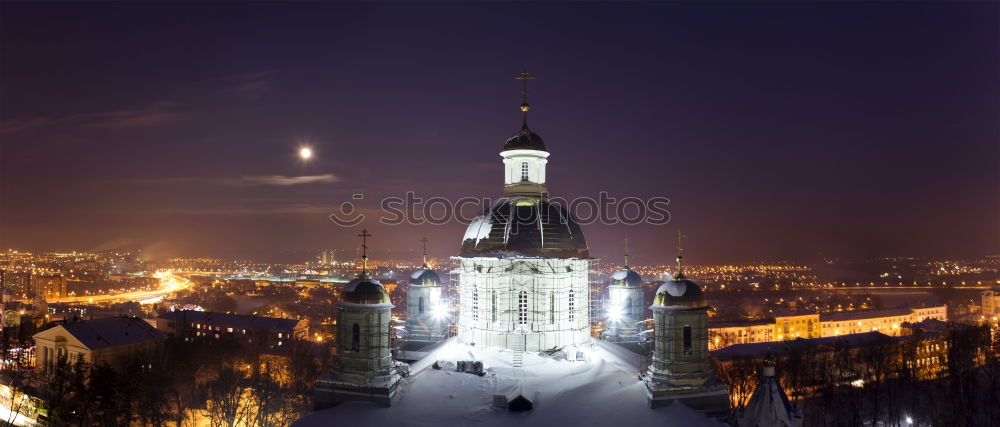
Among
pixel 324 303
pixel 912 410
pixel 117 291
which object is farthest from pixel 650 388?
pixel 117 291

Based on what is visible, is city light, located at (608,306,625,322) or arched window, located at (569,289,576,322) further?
city light, located at (608,306,625,322)

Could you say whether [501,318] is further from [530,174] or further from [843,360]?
[843,360]

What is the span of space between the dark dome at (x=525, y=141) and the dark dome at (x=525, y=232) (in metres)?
2.22

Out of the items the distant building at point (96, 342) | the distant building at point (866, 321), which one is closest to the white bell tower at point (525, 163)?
the distant building at point (96, 342)

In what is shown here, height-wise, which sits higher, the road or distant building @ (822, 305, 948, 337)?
the road

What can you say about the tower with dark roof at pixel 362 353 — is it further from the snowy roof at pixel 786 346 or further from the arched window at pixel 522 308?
the snowy roof at pixel 786 346

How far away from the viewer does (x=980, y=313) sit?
81.9m

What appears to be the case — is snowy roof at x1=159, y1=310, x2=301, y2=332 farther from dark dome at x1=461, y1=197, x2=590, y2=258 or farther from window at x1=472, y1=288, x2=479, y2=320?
dark dome at x1=461, y1=197, x2=590, y2=258

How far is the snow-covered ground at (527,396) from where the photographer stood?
60.8 ft

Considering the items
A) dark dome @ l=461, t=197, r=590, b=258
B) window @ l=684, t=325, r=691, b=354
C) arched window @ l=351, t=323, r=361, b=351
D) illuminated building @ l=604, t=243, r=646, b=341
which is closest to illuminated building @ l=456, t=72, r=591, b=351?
dark dome @ l=461, t=197, r=590, b=258

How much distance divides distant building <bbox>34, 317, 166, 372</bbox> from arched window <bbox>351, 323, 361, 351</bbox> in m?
23.3

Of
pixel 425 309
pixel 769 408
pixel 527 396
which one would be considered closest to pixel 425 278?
pixel 425 309

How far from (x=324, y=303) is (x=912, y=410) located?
74.5 m

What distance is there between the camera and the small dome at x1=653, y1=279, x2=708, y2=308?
1964 centimetres
